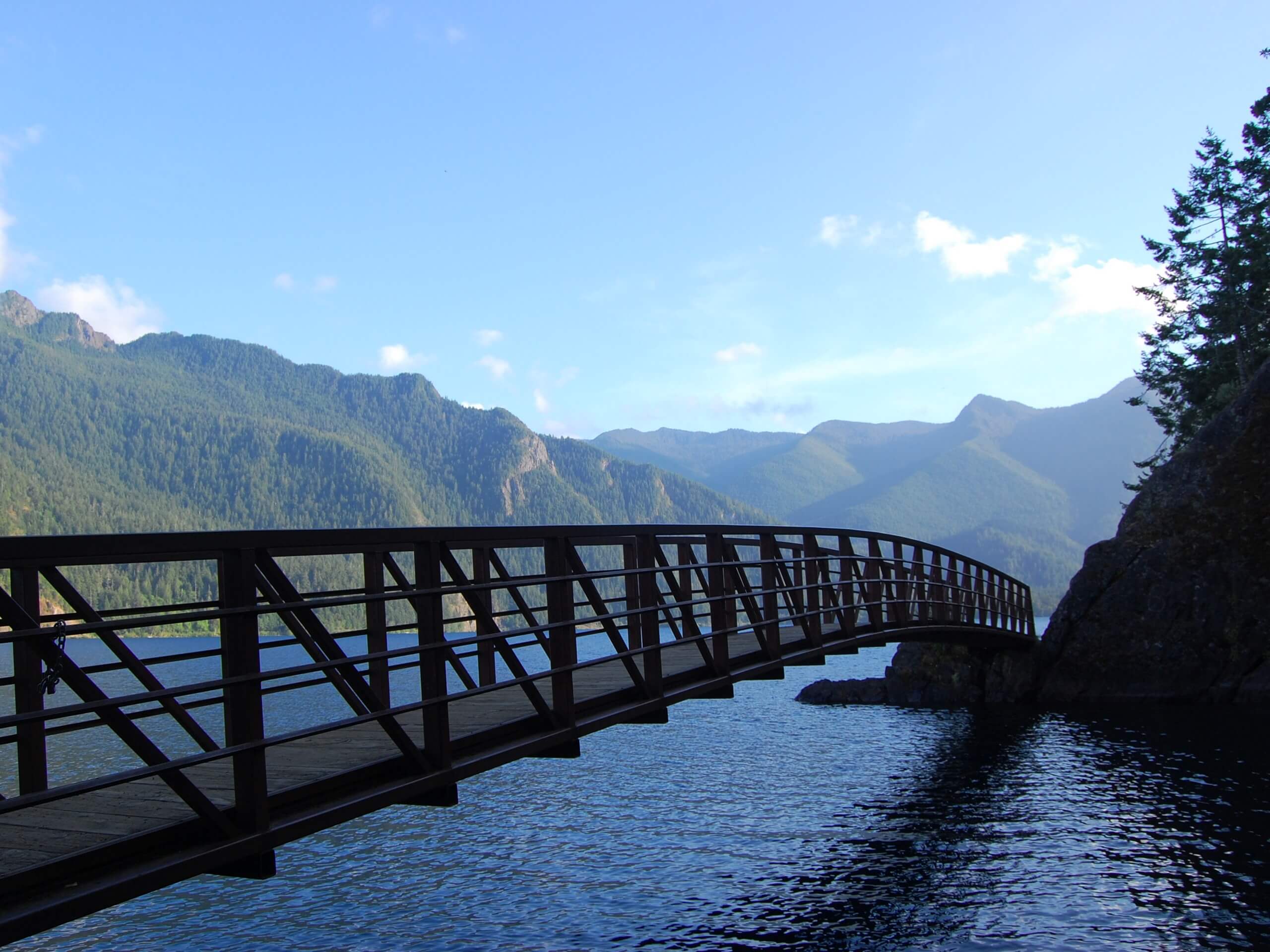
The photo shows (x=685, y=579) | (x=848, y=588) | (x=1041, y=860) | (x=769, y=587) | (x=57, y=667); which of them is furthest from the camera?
(x=848, y=588)

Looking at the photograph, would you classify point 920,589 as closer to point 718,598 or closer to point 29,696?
point 718,598

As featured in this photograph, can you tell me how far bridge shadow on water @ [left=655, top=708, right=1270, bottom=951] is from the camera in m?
11.4

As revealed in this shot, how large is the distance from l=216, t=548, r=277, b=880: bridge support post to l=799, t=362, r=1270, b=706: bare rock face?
28.3m

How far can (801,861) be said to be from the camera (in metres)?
14.7

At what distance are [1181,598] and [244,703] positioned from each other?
2864 centimetres

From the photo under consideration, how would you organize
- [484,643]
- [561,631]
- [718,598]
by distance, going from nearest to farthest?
[561,631] < [484,643] < [718,598]

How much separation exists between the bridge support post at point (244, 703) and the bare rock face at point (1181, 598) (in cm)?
2832

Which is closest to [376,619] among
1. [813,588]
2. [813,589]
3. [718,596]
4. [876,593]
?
[718,596]

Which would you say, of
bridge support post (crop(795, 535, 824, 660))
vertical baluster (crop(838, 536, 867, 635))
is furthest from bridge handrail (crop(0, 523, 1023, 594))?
vertical baluster (crop(838, 536, 867, 635))

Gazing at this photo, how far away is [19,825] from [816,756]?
20866 millimetres

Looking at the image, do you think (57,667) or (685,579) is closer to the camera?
(57,667)

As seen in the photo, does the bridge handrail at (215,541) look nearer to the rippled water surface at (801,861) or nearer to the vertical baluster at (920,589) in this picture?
the rippled water surface at (801,861)

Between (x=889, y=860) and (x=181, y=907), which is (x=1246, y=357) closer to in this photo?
(x=889, y=860)

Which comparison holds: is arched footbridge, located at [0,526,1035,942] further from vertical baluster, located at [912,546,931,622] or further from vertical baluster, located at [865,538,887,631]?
vertical baluster, located at [912,546,931,622]
